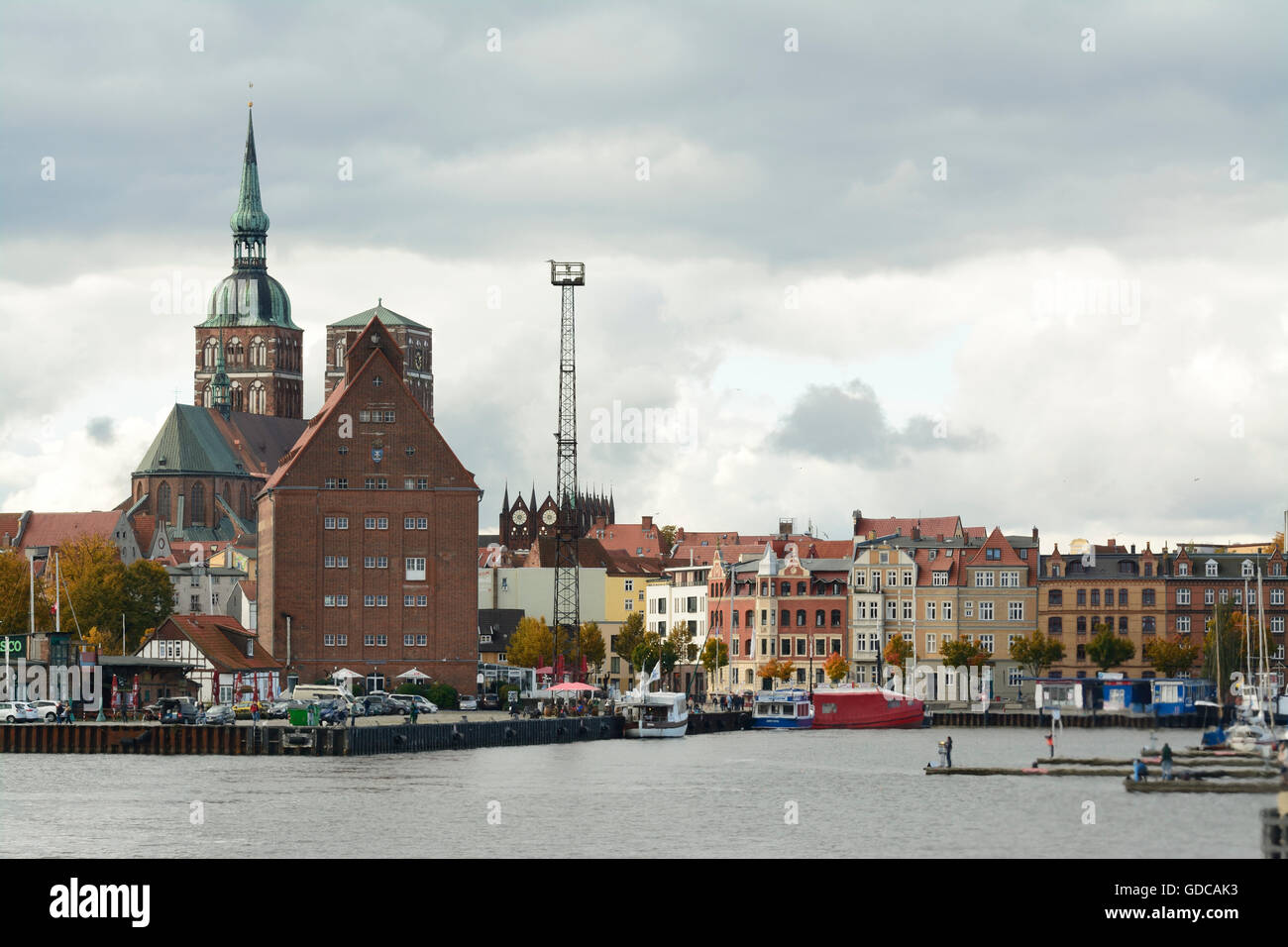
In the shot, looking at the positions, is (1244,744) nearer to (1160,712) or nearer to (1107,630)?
(1160,712)

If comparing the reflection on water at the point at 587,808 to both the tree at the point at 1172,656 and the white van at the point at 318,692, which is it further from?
the tree at the point at 1172,656

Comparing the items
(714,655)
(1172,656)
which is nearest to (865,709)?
(1172,656)

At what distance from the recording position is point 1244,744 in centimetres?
10456

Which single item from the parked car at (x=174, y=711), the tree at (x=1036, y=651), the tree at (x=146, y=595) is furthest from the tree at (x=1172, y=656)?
the tree at (x=146, y=595)

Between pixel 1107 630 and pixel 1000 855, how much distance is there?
10871cm

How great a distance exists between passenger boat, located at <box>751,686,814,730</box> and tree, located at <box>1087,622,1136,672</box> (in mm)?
29575

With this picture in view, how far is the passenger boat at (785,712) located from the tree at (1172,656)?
1302 inches

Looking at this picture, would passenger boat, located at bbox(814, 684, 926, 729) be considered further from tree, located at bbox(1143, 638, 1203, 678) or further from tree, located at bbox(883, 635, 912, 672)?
tree, located at bbox(1143, 638, 1203, 678)

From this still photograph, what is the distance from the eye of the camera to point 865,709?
148 m

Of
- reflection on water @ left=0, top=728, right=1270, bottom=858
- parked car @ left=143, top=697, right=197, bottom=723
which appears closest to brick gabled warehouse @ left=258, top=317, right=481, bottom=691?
parked car @ left=143, top=697, right=197, bottom=723

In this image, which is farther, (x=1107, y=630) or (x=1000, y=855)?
(x=1107, y=630)

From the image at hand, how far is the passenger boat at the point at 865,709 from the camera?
147 metres

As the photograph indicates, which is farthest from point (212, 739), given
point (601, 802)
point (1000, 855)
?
point (1000, 855)

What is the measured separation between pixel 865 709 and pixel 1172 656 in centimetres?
3172
